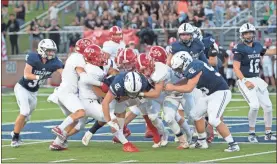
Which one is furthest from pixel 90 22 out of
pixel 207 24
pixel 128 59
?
pixel 128 59

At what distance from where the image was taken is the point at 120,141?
12.2 m

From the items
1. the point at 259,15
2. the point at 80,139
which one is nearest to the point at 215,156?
the point at 80,139

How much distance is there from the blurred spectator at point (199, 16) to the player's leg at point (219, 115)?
13.0 m

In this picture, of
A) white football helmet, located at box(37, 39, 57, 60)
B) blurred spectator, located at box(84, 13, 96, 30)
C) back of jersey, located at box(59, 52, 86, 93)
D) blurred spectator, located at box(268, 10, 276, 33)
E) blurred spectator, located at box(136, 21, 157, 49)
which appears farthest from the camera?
blurred spectator, located at box(84, 13, 96, 30)

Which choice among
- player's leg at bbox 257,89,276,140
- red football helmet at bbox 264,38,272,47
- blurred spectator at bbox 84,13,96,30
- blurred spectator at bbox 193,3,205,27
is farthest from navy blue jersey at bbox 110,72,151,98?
blurred spectator at bbox 84,13,96,30

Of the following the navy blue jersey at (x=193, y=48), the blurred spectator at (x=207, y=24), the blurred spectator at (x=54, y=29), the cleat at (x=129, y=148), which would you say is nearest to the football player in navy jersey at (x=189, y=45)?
the navy blue jersey at (x=193, y=48)

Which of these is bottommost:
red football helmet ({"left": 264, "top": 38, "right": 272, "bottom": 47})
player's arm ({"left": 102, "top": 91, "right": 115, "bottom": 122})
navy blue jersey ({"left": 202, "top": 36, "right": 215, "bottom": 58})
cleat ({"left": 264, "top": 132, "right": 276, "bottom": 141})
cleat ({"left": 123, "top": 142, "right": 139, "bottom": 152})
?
cleat ({"left": 264, "top": 132, "right": 276, "bottom": 141})

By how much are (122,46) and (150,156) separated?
3942mm

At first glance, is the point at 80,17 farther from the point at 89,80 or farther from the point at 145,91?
the point at 145,91

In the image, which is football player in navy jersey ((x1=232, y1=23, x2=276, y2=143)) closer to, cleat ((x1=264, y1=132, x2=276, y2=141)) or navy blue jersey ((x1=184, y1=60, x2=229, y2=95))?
cleat ((x1=264, y1=132, x2=276, y2=141))

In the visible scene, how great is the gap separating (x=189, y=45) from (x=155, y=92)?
155cm

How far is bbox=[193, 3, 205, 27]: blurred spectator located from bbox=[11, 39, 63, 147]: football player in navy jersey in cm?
1261

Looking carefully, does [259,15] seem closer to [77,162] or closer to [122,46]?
[122,46]

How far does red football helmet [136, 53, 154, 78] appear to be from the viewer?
11.8m
